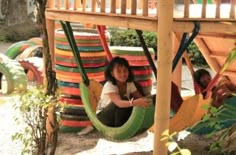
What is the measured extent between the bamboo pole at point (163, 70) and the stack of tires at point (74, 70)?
224 centimetres

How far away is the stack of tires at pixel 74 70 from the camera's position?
5.15 metres

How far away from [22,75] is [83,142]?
9.10 ft

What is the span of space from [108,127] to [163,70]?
1224 mm

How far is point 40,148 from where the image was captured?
336 centimetres

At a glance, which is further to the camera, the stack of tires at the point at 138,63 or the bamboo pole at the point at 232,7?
the stack of tires at the point at 138,63

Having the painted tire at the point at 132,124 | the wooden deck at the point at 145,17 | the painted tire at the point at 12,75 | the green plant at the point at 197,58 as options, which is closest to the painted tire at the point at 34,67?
the painted tire at the point at 12,75

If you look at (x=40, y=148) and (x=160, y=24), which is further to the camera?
(x=40, y=148)

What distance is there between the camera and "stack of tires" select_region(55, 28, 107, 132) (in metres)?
5.15

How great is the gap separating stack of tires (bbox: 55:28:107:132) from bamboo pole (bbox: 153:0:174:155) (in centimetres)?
224

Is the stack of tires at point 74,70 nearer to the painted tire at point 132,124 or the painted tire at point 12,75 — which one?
the painted tire at point 132,124

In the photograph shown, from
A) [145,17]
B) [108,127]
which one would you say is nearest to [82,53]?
[108,127]

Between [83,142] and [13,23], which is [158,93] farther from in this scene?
[13,23]

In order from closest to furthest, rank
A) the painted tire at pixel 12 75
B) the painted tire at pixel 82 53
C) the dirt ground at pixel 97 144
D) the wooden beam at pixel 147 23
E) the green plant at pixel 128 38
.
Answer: the wooden beam at pixel 147 23 < the dirt ground at pixel 97 144 < the painted tire at pixel 82 53 < the painted tire at pixel 12 75 < the green plant at pixel 128 38

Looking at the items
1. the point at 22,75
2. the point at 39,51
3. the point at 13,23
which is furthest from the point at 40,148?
the point at 13,23
